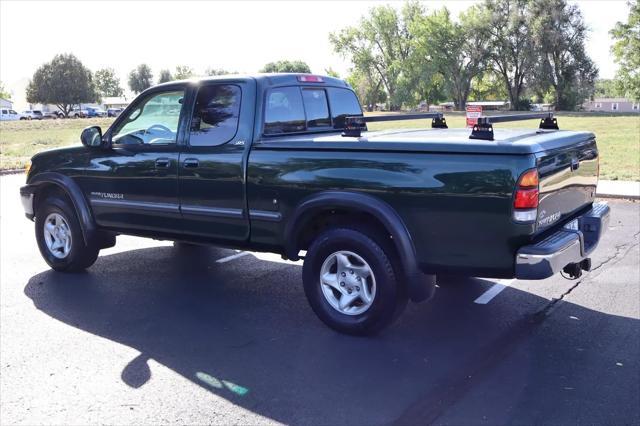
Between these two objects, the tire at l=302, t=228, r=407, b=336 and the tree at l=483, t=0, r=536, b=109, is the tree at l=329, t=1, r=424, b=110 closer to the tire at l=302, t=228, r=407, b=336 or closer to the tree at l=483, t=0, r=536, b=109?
the tree at l=483, t=0, r=536, b=109

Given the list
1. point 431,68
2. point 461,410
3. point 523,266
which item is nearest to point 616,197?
point 523,266

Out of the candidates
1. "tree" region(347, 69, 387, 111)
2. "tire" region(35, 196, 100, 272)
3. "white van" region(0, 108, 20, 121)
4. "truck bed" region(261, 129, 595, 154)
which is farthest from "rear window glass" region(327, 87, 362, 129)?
"white van" region(0, 108, 20, 121)

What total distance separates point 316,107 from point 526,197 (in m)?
2.48

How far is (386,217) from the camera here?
418cm

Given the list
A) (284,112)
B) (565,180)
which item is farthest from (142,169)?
(565,180)

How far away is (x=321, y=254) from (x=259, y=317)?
0.90 m

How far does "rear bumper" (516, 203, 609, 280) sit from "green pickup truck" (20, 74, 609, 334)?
1 centimetres

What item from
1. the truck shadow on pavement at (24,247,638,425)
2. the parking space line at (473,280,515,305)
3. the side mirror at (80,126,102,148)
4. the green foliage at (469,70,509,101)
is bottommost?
the parking space line at (473,280,515,305)

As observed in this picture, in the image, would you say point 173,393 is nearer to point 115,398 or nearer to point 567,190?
point 115,398

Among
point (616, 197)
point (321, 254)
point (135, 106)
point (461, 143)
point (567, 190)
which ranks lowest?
point (616, 197)

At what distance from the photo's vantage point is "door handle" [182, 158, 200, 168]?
5.18m

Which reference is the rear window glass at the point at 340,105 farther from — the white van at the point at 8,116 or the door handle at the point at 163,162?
the white van at the point at 8,116

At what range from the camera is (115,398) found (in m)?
3.75

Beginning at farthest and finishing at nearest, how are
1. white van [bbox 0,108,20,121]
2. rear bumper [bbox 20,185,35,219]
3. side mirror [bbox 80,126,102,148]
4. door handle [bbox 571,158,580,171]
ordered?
white van [bbox 0,108,20,121] → rear bumper [bbox 20,185,35,219] → side mirror [bbox 80,126,102,148] → door handle [bbox 571,158,580,171]
